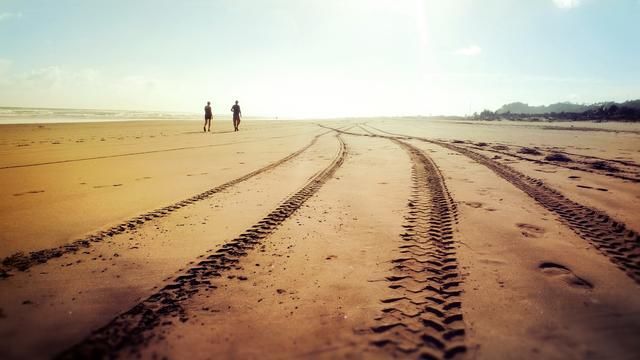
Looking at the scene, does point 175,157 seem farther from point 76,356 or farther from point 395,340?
point 395,340

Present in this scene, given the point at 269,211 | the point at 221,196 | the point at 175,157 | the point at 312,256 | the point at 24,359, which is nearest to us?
the point at 24,359

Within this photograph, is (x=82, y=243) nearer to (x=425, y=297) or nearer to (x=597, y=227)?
(x=425, y=297)

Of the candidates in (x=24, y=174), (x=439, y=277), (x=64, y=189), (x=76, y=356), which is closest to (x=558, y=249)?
(x=439, y=277)

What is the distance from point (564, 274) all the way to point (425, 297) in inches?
54.2

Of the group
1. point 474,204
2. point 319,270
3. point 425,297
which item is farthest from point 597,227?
point 319,270

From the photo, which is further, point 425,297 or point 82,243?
point 82,243

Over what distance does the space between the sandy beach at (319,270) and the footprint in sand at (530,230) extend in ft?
0.16

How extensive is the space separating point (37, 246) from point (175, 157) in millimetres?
7158

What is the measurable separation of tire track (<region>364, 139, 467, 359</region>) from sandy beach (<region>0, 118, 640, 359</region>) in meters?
0.01

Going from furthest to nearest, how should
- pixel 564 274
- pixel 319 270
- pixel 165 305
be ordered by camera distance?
pixel 319 270
pixel 564 274
pixel 165 305

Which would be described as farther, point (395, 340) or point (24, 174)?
point (24, 174)

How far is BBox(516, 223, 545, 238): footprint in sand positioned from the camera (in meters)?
4.01

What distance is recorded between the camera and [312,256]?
3512 millimetres

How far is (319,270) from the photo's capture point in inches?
126
